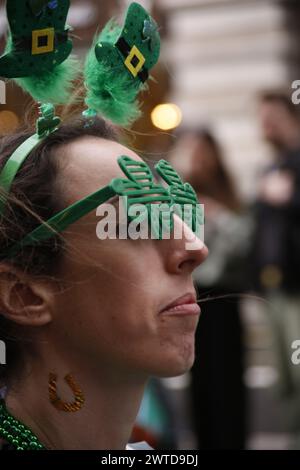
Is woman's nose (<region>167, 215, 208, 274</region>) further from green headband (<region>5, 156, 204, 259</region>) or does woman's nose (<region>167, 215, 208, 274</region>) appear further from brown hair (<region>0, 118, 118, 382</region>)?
brown hair (<region>0, 118, 118, 382</region>)

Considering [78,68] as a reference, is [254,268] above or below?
below

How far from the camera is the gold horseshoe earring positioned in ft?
6.12

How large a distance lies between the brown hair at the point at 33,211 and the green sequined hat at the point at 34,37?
153 mm

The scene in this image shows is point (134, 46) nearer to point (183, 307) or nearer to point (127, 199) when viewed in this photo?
point (127, 199)

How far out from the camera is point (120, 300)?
1.82 m

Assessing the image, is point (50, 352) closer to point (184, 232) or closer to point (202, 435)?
point (184, 232)

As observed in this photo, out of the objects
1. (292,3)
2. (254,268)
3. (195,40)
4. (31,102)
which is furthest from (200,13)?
(31,102)

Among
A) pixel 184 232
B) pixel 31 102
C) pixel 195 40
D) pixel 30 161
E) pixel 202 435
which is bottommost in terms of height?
pixel 202 435

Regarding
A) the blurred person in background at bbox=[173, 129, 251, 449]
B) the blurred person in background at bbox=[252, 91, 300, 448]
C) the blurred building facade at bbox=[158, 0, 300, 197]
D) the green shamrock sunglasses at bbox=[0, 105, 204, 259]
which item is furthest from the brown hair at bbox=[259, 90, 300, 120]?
the blurred building facade at bbox=[158, 0, 300, 197]

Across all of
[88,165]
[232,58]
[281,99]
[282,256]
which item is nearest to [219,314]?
[282,256]

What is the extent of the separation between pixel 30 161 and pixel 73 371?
0.43 meters

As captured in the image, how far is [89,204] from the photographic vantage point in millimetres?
1830

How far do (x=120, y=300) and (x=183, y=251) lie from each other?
0.53ft

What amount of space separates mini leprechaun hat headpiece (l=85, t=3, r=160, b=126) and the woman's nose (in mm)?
334
